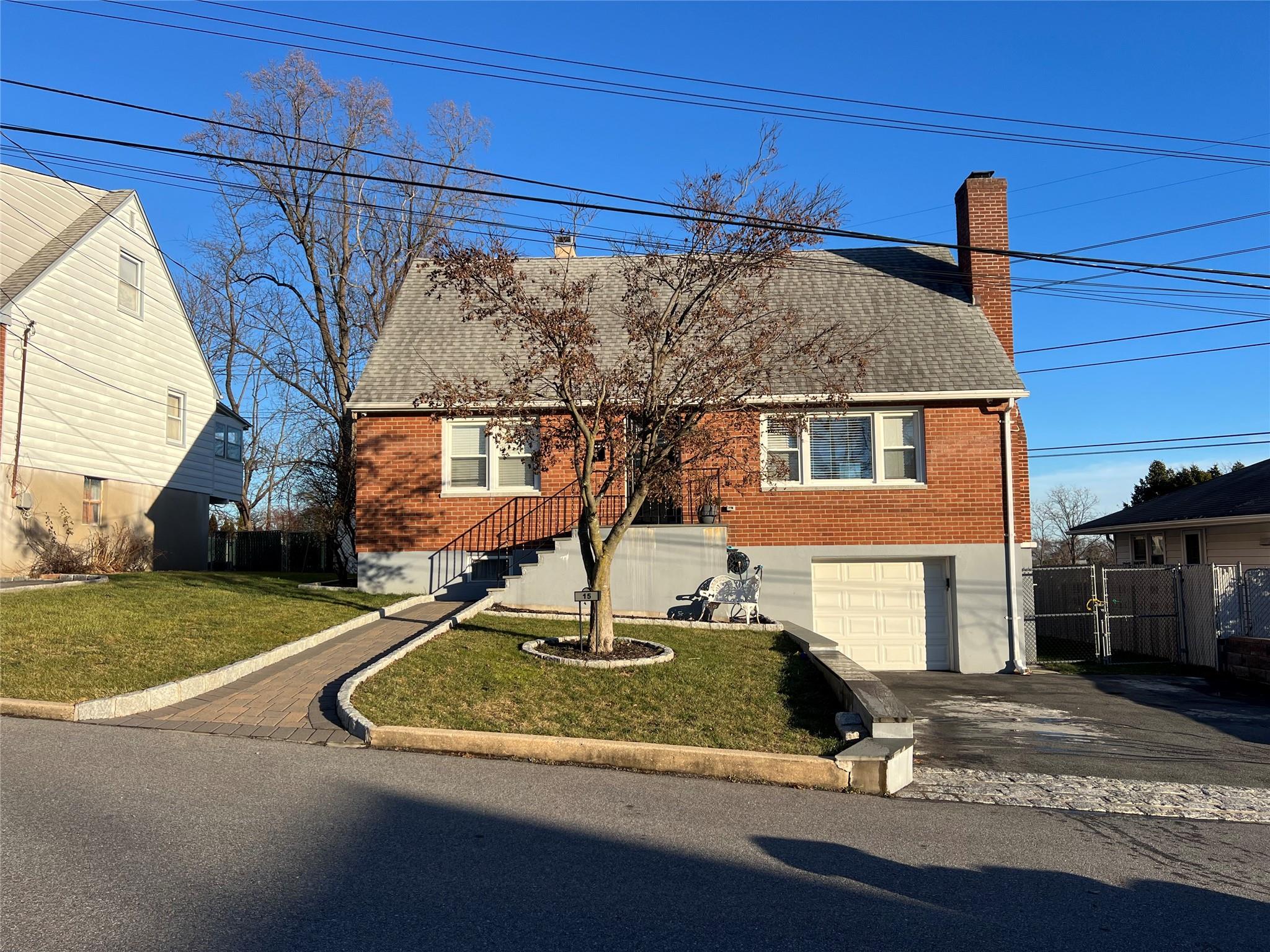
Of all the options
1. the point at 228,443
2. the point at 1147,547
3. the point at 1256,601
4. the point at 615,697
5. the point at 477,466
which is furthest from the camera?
the point at 228,443

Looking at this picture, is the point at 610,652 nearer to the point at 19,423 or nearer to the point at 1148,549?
the point at 19,423

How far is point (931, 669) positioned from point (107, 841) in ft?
47.2

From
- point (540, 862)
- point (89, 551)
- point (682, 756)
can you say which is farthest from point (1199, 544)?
point (89, 551)

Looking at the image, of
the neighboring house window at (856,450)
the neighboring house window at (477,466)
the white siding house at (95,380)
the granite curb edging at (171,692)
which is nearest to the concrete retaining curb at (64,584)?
the white siding house at (95,380)

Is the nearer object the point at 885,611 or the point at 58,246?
the point at 885,611

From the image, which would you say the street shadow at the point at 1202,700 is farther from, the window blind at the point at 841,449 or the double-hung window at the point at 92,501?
the double-hung window at the point at 92,501

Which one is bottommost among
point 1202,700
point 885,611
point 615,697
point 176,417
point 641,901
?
point 1202,700

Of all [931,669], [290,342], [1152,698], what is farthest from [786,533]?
[290,342]

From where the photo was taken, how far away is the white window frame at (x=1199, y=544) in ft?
73.2

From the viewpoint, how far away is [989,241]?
18281 mm

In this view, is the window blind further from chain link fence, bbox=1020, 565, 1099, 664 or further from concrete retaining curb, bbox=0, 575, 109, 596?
concrete retaining curb, bbox=0, 575, 109, 596

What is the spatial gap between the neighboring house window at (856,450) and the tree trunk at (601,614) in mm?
6563

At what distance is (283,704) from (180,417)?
19075 millimetres

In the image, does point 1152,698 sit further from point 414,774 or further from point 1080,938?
point 414,774
